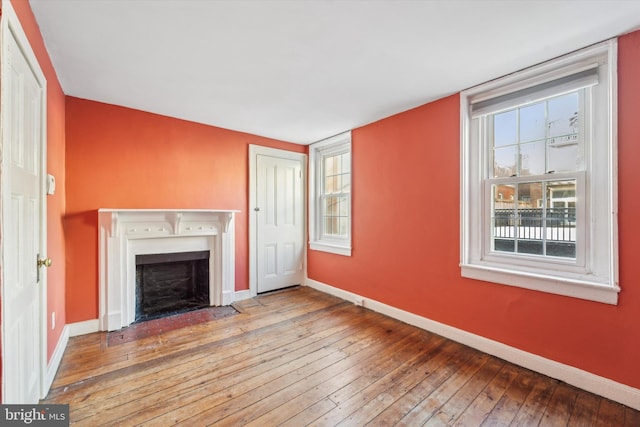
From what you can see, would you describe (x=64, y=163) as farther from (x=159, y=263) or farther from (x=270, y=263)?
(x=270, y=263)

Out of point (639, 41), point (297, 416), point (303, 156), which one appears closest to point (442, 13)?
point (639, 41)

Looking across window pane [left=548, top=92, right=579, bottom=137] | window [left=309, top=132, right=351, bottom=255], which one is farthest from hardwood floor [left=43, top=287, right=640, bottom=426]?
window pane [left=548, top=92, right=579, bottom=137]

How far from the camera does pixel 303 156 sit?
437cm

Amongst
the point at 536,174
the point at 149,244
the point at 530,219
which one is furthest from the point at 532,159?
the point at 149,244

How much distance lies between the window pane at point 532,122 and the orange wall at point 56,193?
349 cm

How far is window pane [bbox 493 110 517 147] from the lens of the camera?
232 cm

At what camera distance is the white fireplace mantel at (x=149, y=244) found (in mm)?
2760

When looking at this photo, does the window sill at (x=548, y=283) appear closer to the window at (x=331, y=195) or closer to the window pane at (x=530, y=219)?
the window pane at (x=530, y=219)

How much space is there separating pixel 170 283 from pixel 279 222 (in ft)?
5.43

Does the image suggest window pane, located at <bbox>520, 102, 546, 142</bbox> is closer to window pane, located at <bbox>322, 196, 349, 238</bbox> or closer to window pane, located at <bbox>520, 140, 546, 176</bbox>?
window pane, located at <bbox>520, 140, 546, 176</bbox>

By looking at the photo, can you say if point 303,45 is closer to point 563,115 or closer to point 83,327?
point 563,115

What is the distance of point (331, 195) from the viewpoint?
Answer: 13.5 ft

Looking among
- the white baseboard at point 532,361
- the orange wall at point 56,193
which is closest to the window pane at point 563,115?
the white baseboard at point 532,361

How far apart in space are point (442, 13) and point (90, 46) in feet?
7.73
